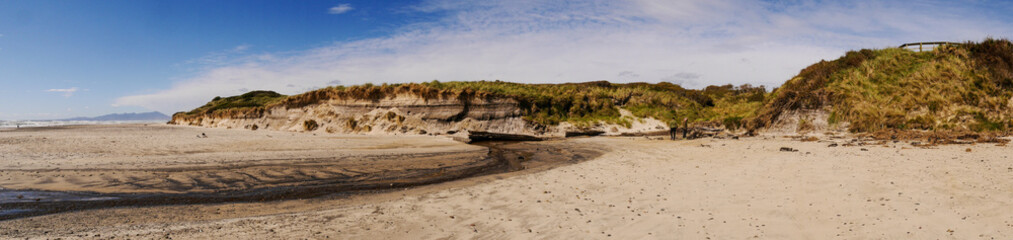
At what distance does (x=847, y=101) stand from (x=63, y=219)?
24.0 metres

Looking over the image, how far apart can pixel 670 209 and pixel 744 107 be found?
1041 inches

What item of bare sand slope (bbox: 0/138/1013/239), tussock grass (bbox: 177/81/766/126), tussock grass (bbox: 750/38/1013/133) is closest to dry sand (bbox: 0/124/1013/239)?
bare sand slope (bbox: 0/138/1013/239)

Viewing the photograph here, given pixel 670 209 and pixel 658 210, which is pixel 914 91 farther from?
pixel 658 210

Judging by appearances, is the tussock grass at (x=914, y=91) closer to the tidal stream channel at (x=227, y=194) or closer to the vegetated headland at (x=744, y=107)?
the vegetated headland at (x=744, y=107)

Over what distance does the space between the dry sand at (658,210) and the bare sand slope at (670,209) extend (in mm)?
17

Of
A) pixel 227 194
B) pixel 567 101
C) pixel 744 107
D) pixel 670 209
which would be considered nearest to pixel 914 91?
pixel 744 107

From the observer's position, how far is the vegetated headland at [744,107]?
15727 mm

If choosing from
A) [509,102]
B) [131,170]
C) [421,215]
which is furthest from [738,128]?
[131,170]

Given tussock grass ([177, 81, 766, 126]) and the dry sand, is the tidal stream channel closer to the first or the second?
the dry sand

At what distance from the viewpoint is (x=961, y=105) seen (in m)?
15.7

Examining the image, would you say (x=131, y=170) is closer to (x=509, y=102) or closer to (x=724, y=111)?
(x=509, y=102)

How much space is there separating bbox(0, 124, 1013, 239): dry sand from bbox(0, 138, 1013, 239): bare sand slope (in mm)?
17

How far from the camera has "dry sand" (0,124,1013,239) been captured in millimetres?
4883

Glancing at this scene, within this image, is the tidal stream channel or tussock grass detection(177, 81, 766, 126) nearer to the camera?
the tidal stream channel
